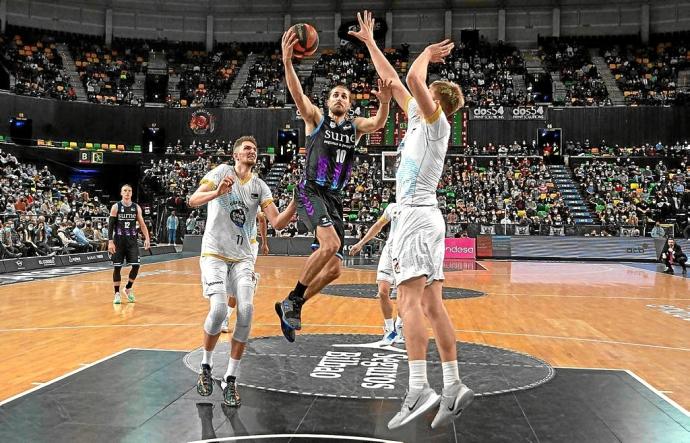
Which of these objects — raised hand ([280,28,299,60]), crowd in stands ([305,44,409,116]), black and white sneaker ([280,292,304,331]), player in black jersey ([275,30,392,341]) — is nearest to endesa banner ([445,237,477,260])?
crowd in stands ([305,44,409,116])

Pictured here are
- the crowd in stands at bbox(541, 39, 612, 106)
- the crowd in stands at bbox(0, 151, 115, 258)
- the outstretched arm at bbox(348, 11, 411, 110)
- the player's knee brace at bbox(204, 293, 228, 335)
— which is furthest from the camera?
the crowd in stands at bbox(541, 39, 612, 106)

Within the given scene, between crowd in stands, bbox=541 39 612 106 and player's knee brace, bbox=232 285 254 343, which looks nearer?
player's knee brace, bbox=232 285 254 343

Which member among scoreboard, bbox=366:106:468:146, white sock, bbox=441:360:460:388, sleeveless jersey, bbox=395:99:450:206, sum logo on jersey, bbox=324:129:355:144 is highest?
scoreboard, bbox=366:106:468:146

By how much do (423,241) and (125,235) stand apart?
26.5ft

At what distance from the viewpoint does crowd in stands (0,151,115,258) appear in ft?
56.1

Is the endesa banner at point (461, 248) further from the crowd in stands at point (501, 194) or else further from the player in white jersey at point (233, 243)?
the player in white jersey at point (233, 243)

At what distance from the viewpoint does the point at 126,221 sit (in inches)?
428

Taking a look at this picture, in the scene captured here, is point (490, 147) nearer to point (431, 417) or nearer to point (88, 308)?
point (88, 308)

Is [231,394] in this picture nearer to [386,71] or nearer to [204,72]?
[386,71]

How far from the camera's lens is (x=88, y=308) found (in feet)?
33.2

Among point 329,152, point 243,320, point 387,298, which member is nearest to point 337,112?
point 329,152

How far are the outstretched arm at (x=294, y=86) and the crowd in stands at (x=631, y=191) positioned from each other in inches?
841

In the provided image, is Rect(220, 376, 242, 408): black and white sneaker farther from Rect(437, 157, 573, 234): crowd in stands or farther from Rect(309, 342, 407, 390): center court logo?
Answer: Rect(437, 157, 573, 234): crowd in stands

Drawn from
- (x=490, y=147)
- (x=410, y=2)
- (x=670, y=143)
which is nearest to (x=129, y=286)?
(x=490, y=147)
